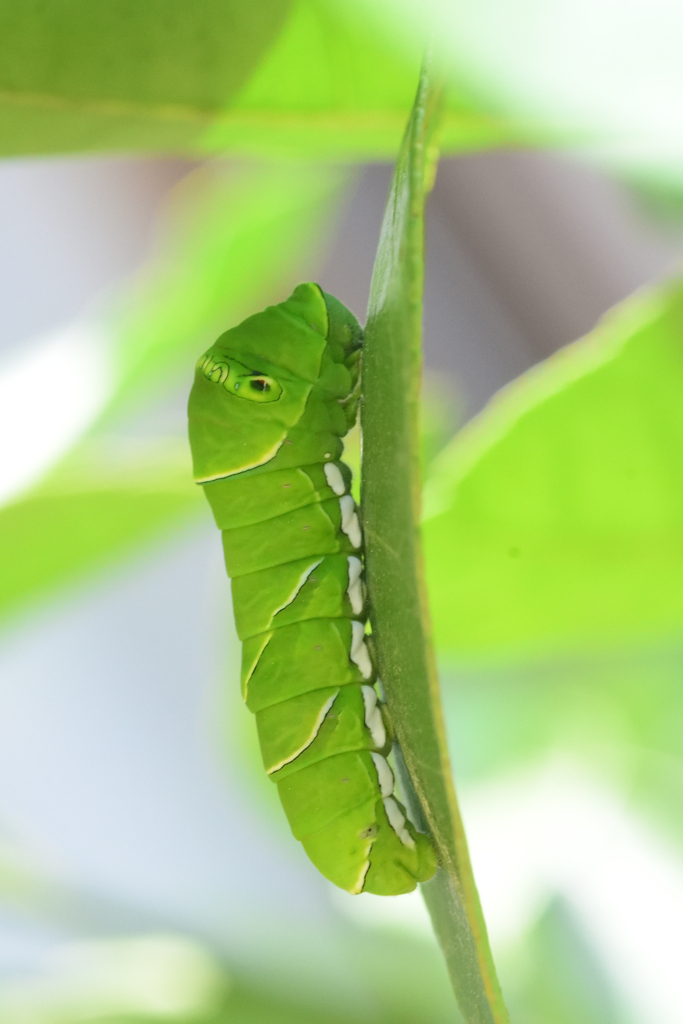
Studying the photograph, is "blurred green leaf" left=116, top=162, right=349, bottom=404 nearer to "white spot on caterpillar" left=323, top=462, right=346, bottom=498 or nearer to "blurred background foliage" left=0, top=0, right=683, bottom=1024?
"blurred background foliage" left=0, top=0, right=683, bottom=1024

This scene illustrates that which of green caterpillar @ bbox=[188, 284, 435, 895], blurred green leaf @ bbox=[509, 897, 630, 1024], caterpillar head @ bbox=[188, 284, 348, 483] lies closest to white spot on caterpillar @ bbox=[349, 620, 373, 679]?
green caterpillar @ bbox=[188, 284, 435, 895]

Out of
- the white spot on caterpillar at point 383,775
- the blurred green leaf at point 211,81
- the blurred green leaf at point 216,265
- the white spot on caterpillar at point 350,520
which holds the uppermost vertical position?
the blurred green leaf at point 216,265

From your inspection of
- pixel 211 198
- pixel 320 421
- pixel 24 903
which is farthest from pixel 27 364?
pixel 24 903

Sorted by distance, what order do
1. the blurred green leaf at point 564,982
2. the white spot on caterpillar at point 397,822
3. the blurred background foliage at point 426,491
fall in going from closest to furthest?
the blurred background foliage at point 426,491, the white spot on caterpillar at point 397,822, the blurred green leaf at point 564,982

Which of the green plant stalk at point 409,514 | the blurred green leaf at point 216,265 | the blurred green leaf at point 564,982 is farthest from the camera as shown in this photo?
the blurred green leaf at point 564,982

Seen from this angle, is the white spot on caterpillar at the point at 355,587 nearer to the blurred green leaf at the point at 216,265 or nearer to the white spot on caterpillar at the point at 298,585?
the white spot on caterpillar at the point at 298,585

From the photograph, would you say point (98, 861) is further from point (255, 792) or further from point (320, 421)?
point (320, 421)

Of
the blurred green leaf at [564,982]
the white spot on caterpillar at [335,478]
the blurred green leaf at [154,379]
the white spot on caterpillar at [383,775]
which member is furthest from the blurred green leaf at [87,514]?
the blurred green leaf at [564,982]
